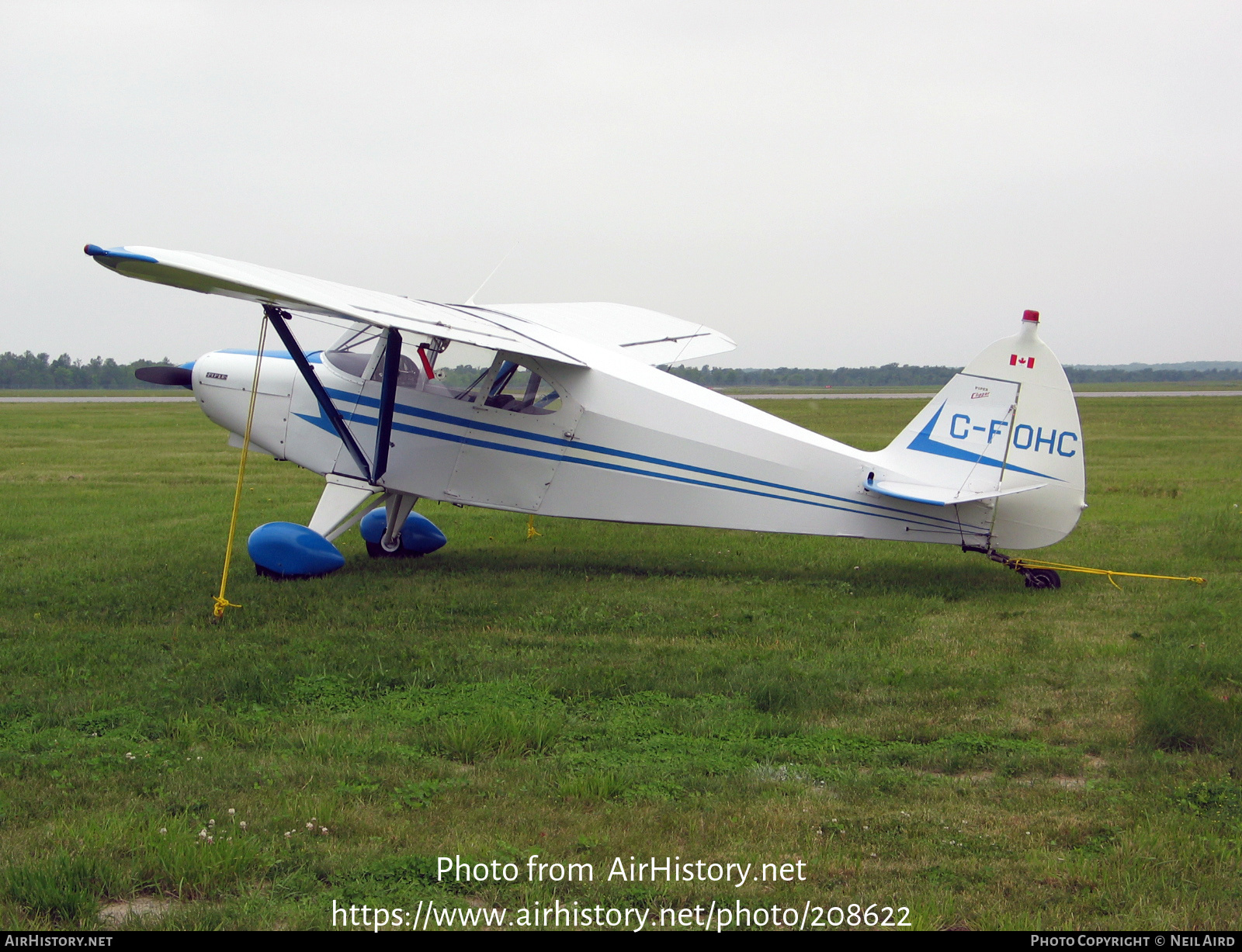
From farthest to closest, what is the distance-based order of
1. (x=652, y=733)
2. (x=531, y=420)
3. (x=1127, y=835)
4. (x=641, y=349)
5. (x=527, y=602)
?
(x=641, y=349) < (x=531, y=420) < (x=527, y=602) < (x=652, y=733) < (x=1127, y=835)

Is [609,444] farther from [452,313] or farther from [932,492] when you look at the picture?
[932,492]

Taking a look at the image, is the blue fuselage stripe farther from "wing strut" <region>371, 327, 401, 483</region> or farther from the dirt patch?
the dirt patch

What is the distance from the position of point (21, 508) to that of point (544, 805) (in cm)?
1241

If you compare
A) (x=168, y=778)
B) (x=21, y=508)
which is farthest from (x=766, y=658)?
(x=21, y=508)

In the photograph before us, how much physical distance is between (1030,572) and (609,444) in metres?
3.94

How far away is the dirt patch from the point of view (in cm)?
336

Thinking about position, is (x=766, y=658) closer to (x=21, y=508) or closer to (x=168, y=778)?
(x=168, y=778)

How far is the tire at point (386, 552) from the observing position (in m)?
10.6

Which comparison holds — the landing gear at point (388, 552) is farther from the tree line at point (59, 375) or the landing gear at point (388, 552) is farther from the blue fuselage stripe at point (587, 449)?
the tree line at point (59, 375)

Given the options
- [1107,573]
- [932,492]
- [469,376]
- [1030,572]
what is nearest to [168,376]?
[469,376]

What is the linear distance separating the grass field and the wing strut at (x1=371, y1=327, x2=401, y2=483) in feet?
3.55

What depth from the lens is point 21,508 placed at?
13891 millimetres

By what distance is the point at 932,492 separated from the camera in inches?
352

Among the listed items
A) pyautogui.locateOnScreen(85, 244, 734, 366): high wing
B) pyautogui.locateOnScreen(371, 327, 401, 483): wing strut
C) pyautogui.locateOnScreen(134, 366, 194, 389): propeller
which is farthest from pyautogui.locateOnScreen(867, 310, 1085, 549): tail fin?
pyautogui.locateOnScreen(134, 366, 194, 389): propeller
